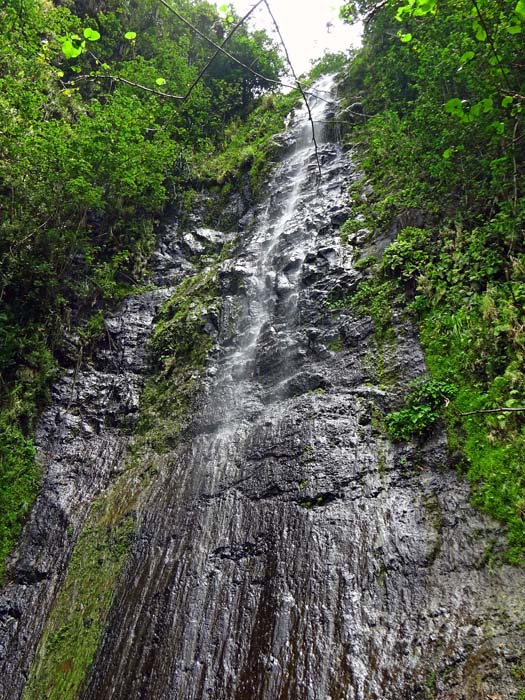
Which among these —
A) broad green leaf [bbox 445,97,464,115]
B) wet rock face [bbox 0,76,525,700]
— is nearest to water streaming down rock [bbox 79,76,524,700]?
wet rock face [bbox 0,76,525,700]

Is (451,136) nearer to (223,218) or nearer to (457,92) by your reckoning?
(457,92)

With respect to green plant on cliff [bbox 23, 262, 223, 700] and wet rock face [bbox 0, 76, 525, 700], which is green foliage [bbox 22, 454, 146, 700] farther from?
wet rock face [bbox 0, 76, 525, 700]

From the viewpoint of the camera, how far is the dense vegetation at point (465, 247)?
4.22 metres

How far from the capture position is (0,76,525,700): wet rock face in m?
3.43

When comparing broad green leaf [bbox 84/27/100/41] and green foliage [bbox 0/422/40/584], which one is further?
green foliage [bbox 0/422/40/584]

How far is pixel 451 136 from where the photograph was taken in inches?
262

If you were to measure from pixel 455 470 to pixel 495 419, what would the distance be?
0.67m

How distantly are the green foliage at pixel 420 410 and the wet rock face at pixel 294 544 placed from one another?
0.57ft

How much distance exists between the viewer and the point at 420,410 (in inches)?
198

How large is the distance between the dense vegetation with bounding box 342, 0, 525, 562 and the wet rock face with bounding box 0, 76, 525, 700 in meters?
0.32

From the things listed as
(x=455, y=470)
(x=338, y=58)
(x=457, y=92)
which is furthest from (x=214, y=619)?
(x=338, y=58)

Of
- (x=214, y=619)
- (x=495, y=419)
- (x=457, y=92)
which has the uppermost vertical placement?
(x=457, y=92)

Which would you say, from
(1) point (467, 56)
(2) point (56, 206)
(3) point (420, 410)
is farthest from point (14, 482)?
(1) point (467, 56)

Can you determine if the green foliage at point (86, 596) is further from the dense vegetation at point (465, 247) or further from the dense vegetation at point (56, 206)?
the dense vegetation at point (465, 247)
